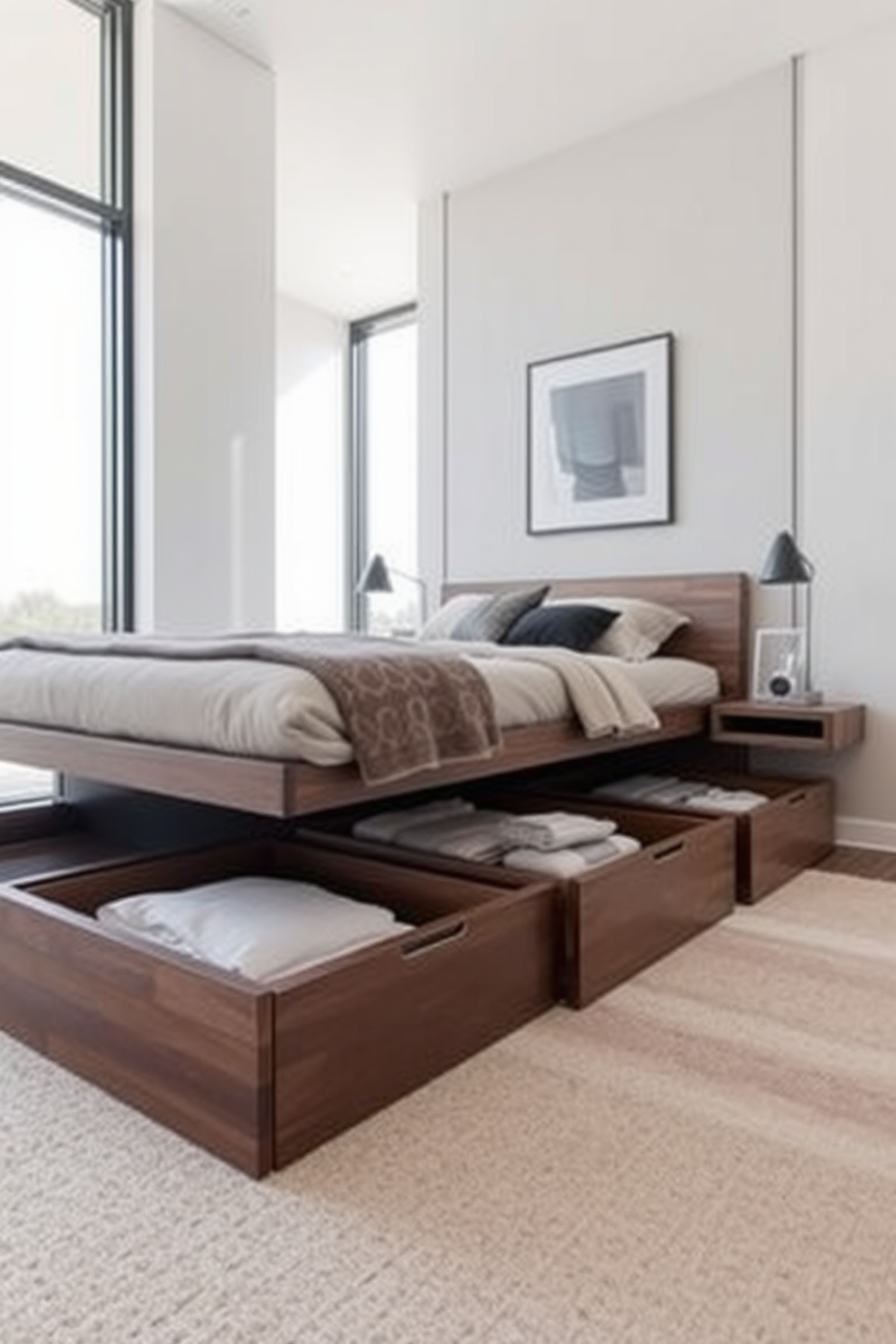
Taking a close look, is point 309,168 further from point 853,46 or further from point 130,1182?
point 130,1182

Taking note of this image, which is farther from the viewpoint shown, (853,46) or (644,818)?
(853,46)

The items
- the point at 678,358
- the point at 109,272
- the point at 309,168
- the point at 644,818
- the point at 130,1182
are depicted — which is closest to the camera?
the point at 130,1182

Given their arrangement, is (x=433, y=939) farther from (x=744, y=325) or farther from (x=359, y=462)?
(x=359, y=462)

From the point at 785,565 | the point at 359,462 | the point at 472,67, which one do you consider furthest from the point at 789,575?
the point at 359,462

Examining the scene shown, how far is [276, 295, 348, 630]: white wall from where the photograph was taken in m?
5.79

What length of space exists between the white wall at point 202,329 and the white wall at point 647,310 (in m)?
1.03

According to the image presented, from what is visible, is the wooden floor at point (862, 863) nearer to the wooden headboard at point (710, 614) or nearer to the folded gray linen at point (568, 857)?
the wooden headboard at point (710, 614)

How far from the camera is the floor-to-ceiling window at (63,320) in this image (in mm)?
3266

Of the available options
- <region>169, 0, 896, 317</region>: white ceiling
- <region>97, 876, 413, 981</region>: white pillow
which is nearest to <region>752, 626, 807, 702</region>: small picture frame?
<region>97, 876, 413, 981</region>: white pillow

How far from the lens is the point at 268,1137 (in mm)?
1334

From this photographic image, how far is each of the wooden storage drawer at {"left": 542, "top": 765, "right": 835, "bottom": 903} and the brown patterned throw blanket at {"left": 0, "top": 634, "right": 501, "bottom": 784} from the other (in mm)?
905

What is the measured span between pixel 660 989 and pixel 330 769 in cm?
93

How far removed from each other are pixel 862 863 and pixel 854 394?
1.68 m

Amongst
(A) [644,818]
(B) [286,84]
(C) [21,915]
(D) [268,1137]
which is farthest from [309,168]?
(D) [268,1137]
